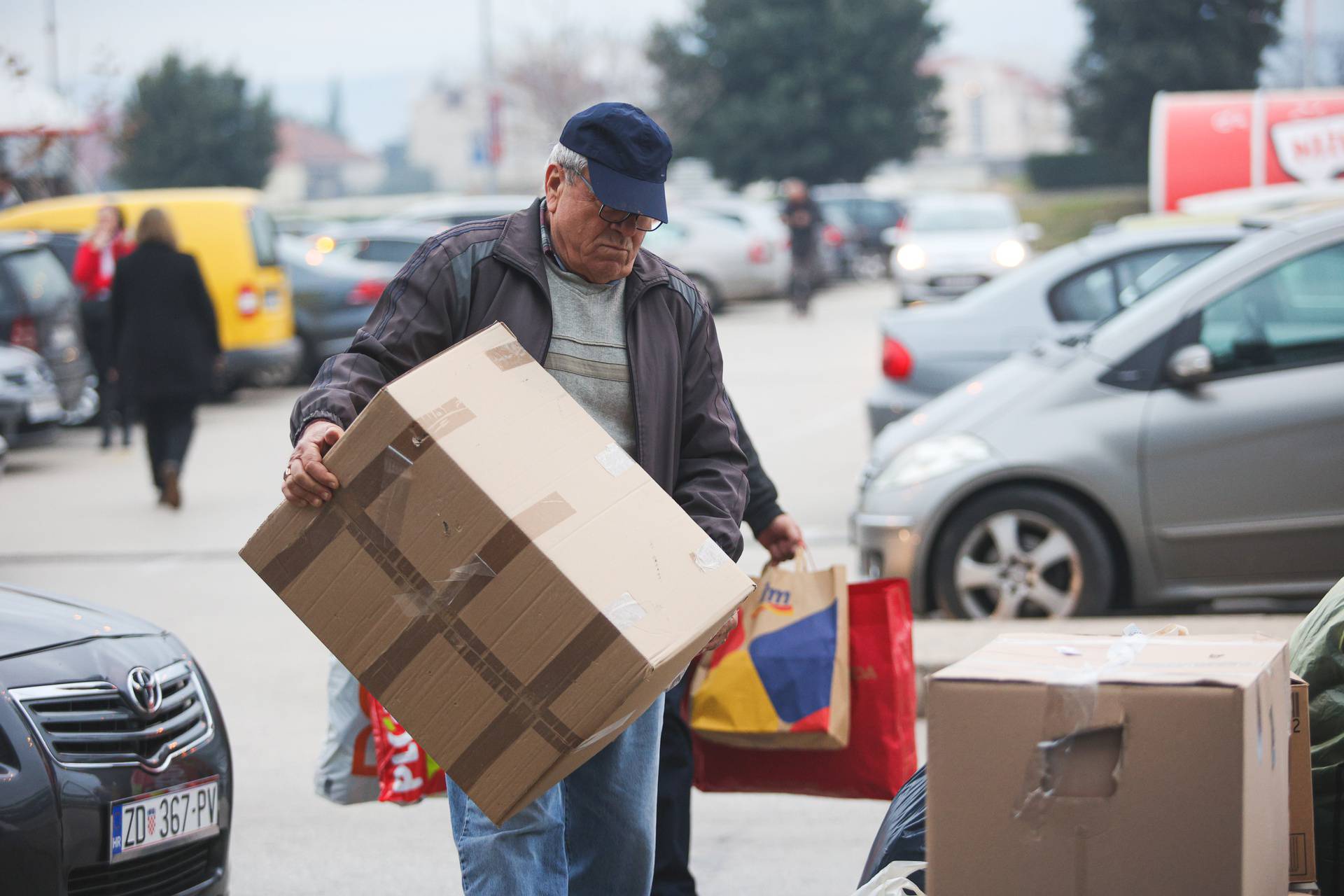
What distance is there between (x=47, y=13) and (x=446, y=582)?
29392mm

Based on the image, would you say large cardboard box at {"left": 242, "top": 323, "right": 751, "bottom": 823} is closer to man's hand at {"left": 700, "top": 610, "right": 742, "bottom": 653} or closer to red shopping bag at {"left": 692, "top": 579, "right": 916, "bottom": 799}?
man's hand at {"left": 700, "top": 610, "right": 742, "bottom": 653}

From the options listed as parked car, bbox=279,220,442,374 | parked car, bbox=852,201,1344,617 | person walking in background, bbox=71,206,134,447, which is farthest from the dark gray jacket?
parked car, bbox=279,220,442,374

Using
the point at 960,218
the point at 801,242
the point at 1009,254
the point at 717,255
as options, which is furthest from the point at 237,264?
the point at 960,218

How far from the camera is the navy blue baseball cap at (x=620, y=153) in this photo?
2648 mm

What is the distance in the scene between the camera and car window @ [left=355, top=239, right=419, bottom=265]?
16.7 m

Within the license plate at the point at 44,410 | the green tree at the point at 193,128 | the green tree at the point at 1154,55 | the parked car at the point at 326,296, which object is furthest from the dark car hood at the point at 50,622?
the green tree at the point at 193,128

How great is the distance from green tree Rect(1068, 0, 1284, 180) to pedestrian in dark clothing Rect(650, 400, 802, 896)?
3956cm

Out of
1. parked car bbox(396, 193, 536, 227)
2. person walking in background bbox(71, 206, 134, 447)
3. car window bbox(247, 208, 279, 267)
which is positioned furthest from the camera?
parked car bbox(396, 193, 536, 227)

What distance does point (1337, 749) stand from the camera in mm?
2551

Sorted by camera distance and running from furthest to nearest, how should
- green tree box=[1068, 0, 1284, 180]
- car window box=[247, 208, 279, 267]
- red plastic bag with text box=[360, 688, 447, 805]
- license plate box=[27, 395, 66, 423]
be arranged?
green tree box=[1068, 0, 1284, 180] → car window box=[247, 208, 279, 267] → license plate box=[27, 395, 66, 423] → red plastic bag with text box=[360, 688, 447, 805]

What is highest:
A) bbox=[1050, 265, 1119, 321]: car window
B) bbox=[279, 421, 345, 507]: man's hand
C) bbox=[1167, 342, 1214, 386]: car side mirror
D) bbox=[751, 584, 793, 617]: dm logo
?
bbox=[279, 421, 345, 507]: man's hand

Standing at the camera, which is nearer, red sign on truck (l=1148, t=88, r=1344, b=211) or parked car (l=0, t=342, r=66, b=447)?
parked car (l=0, t=342, r=66, b=447)

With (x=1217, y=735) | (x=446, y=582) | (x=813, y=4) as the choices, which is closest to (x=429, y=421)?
(x=446, y=582)

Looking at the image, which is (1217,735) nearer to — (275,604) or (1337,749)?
(1337,749)
